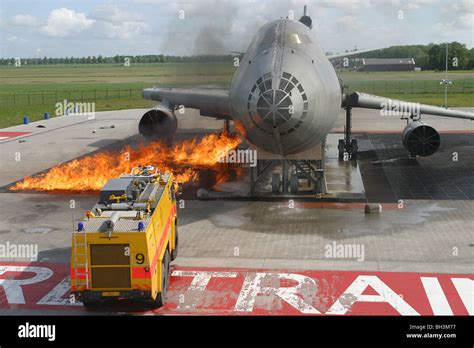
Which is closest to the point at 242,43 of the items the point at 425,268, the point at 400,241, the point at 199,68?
the point at 199,68

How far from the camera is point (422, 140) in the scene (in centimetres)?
2942

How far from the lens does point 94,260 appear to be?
489 inches

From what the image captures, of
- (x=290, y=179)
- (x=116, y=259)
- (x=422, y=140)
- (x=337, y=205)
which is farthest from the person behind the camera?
(x=422, y=140)

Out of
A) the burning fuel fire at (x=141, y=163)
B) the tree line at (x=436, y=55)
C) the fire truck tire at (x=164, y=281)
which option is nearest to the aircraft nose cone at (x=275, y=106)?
the fire truck tire at (x=164, y=281)

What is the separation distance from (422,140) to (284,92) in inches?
543

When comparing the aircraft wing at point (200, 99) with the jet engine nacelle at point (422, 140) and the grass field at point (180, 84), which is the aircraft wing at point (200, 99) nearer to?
the grass field at point (180, 84)

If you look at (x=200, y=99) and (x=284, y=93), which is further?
(x=200, y=99)

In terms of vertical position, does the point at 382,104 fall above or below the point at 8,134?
above

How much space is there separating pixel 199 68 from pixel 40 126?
21.3 meters

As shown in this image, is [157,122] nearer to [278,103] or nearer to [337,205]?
[337,205]

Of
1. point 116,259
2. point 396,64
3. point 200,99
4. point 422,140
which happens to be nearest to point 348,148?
point 422,140

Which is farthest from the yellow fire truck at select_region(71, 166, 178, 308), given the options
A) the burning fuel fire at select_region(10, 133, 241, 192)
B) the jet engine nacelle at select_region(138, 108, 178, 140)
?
the jet engine nacelle at select_region(138, 108, 178, 140)

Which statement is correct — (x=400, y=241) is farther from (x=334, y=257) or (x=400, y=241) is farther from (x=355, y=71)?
(x=355, y=71)

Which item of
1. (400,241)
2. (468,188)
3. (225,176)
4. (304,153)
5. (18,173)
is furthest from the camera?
(18,173)
